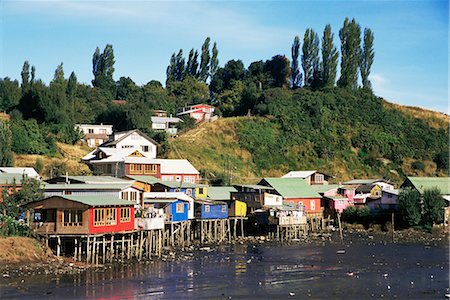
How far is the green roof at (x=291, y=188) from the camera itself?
72.3m

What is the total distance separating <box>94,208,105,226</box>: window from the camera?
43094mm

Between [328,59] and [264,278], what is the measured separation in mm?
76169

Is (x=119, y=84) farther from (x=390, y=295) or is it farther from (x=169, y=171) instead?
(x=390, y=295)

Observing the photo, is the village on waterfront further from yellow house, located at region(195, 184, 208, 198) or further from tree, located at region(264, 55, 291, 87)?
tree, located at region(264, 55, 291, 87)

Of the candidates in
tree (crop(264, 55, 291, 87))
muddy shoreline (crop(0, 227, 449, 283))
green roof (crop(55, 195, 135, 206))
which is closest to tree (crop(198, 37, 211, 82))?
tree (crop(264, 55, 291, 87))

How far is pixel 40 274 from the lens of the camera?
3825cm

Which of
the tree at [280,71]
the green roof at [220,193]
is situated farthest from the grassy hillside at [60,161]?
the tree at [280,71]

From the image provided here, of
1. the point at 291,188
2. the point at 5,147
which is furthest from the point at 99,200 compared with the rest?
the point at 5,147

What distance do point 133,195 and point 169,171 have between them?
23201 millimetres

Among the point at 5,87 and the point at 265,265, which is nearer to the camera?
the point at 265,265

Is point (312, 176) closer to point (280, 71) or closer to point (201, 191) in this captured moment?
point (201, 191)

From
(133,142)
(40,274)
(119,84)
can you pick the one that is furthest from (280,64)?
(40,274)

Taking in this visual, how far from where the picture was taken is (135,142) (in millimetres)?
88000

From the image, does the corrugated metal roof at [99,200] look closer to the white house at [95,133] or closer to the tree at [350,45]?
the white house at [95,133]
